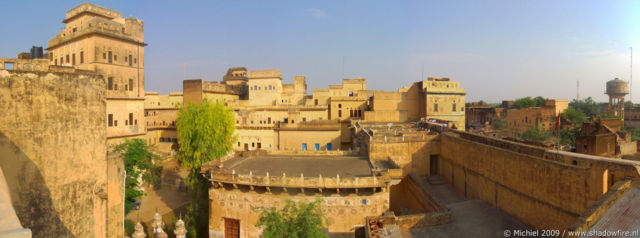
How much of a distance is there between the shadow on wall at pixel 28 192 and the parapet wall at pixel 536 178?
14865mm

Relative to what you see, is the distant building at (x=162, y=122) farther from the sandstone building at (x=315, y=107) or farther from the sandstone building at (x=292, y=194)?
the sandstone building at (x=292, y=194)

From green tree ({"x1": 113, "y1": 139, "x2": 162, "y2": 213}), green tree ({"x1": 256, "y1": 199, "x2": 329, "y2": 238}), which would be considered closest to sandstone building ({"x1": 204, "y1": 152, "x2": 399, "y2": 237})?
A: green tree ({"x1": 256, "y1": 199, "x2": 329, "y2": 238})

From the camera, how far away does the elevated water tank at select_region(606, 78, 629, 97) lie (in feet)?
179

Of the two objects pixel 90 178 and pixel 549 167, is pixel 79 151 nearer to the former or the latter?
pixel 90 178

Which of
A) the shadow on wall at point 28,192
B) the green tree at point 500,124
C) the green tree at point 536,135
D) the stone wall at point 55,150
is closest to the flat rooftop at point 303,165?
the stone wall at point 55,150

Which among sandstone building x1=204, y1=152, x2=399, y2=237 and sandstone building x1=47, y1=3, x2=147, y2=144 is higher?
sandstone building x1=47, y1=3, x2=147, y2=144

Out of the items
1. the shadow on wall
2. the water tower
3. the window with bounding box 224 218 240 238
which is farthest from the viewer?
the water tower

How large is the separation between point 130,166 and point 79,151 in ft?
60.4

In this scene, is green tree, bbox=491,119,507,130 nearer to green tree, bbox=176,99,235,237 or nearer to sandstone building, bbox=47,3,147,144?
green tree, bbox=176,99,235,237

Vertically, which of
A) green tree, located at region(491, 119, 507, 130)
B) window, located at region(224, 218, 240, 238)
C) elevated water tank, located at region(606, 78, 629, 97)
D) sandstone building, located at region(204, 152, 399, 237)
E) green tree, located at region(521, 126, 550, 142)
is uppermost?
elevated water tank, located at region(606, 78, 629, 97)

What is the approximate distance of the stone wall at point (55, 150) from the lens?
761 centimetres

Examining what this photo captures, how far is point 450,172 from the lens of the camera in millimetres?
22844

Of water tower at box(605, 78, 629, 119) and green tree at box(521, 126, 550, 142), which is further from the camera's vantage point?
water tower at box(605, 78, 629, 119)

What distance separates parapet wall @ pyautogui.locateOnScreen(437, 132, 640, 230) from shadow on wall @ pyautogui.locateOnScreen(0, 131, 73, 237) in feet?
48.8
